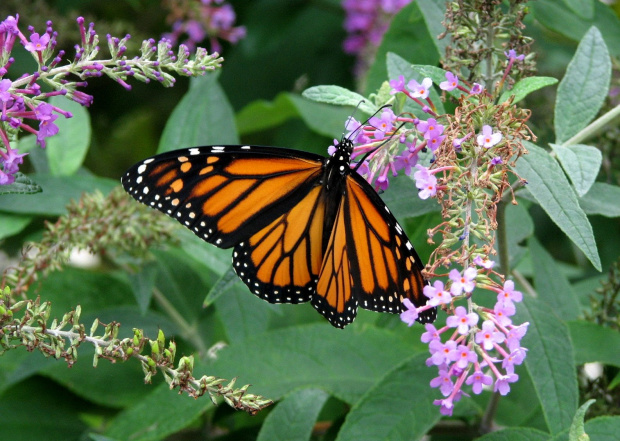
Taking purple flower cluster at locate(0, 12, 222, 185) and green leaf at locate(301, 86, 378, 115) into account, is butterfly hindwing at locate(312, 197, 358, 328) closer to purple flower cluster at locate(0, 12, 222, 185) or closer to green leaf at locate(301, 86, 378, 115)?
green leaf at locate(301, 86, 378, 115)

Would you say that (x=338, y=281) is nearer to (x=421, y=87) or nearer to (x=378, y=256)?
(x=378, y=256)

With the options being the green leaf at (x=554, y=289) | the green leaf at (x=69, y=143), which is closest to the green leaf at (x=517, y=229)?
the green leaf at (x=554, y=289)

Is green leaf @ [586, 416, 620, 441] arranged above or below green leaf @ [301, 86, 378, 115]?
below

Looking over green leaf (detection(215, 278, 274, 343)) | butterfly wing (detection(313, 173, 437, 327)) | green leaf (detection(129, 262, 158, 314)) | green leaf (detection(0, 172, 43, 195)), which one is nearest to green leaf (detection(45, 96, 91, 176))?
green leaf (detection(129, 262, 158, 314))

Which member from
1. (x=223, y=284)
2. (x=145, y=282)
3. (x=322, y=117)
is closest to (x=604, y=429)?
(x=223, y=284)

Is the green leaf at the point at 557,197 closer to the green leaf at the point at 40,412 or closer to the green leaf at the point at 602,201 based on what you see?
the green leaf at the point at 602,201

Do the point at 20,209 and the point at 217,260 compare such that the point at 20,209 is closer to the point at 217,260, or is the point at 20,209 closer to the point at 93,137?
the point at 217,260

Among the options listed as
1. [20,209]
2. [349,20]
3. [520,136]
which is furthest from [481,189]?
[349,20]
